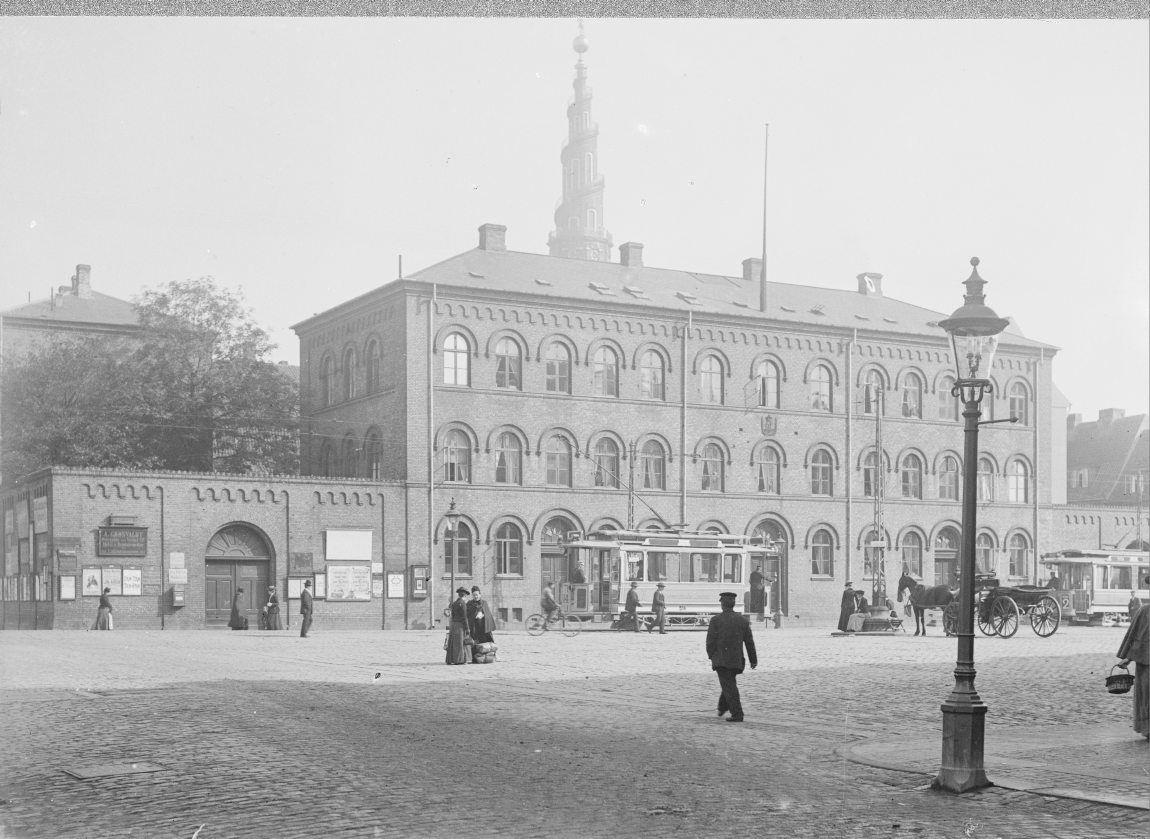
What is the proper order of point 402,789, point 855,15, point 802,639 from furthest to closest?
point 802,639, point 402,789, point 855,15

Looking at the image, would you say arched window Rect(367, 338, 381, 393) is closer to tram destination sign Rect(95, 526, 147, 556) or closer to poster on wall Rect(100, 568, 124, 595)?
tram destination sign Rect(95, 526, 147, 556)

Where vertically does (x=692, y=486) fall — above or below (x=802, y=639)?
above

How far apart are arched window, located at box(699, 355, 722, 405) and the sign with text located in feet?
44.8

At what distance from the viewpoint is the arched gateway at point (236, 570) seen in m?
43.0

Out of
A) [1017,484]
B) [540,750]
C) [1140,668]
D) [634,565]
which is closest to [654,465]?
[634,565]

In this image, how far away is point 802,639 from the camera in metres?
34.2

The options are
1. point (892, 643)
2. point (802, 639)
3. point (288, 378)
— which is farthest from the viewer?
point (288, 378)

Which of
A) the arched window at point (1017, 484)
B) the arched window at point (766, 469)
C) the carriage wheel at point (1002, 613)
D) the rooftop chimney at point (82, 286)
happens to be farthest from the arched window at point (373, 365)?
the arched window at point (1017, 484)

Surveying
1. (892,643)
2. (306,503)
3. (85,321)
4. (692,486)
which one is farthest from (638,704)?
(85,321)

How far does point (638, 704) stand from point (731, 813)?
7.77 metres

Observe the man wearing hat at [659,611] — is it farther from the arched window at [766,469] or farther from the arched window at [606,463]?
the arched window at [766,469]

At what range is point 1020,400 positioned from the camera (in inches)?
2224

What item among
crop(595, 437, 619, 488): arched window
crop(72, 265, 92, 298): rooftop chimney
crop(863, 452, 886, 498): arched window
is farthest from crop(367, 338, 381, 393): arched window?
crop(72, 265, 92, 298): rooftop chimney

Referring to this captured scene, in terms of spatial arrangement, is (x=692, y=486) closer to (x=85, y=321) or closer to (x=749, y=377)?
(x=749, y=377)
